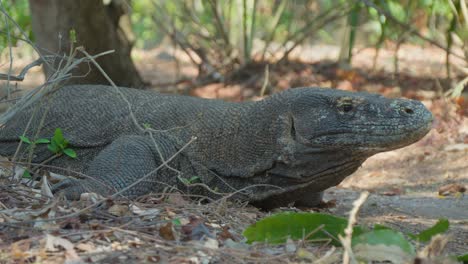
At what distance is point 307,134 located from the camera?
13.8 feet

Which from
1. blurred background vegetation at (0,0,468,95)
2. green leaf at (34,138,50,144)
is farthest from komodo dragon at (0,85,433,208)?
blurred background vegetation at (0,0,468,95)

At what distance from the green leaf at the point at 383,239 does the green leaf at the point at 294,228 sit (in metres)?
0.20

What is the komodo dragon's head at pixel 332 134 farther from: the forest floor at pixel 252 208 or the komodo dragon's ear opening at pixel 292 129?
the forest floor at pixel 252 208

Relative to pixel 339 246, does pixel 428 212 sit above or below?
below

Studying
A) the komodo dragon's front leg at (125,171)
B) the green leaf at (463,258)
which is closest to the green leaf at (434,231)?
the green leaf at (463,258)

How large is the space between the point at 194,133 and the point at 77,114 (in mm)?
851

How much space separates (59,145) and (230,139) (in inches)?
43.5

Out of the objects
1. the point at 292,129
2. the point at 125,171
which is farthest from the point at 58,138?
the point at 292,129

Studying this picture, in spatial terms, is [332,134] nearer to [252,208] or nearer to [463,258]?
[252,208]

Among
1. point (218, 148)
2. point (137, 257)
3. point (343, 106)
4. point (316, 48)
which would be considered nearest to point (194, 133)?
point (218, 148)

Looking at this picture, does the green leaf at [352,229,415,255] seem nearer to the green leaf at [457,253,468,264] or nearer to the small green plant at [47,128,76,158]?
the green leaf at [457,253,468,264]

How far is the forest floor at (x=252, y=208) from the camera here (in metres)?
2.81

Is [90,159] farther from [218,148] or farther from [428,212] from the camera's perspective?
[428,212]

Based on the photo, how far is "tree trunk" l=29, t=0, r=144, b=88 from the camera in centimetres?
652
